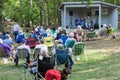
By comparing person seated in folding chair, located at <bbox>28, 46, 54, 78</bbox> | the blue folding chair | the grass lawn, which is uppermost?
person seated in folding chair, located at <bbox>28, 46, 54, 78</bbox>

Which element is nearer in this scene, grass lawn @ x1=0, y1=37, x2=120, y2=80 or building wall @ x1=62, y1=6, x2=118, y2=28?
grass lawn @ x1=0, y1=37, x2=120, y2=80

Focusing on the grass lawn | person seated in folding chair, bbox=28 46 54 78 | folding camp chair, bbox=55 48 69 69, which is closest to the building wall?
the grass lawn

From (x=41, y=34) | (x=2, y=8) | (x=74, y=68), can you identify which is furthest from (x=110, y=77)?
(x=2, y=8)

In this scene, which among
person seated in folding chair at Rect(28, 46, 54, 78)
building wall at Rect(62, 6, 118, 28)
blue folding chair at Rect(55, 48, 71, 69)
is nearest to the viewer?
person seated in folding chair at Rect(28, 46, 54, 78)

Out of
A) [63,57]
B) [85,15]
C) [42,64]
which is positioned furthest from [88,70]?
[85,15]

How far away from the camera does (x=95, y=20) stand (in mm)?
35625

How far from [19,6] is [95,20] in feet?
48.4

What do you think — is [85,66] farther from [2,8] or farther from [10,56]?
[2,8]

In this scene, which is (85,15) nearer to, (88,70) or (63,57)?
(88,70)

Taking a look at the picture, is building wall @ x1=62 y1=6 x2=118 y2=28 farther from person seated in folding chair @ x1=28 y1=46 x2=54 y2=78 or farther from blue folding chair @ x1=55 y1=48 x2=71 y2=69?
person seated in folding chair @ x1=28 y1=46 x2=54 y2=78

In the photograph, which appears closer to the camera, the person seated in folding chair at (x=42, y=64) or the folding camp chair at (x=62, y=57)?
the person seated in folding chair at (x=42, y=64)

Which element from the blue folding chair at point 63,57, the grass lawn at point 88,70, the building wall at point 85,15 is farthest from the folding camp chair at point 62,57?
the building wall at point 85,15

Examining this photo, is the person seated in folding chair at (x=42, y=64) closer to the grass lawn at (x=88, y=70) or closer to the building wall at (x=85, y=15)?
the grass lawn at (x=88, y=70)

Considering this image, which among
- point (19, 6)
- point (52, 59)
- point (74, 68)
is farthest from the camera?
point (19, 6)
